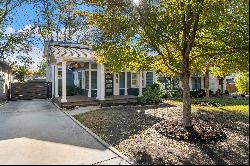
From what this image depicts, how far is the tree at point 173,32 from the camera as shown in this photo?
798cm

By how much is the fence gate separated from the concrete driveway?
50.5 feet

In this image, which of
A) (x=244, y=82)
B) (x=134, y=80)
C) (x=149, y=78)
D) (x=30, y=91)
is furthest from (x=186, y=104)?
(x=30, y=91)

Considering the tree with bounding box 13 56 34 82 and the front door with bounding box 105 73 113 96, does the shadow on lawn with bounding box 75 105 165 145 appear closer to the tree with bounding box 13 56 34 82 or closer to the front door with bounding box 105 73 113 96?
the front door with bounding box 105 73 113 96

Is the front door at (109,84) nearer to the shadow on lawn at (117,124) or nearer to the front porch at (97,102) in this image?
the front porch at (97,102)

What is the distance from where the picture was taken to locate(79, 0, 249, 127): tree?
7.98 m

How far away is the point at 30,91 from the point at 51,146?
20.8m

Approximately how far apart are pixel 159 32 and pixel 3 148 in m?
6.56

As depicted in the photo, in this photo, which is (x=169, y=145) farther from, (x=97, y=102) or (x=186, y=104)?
(x=97, y=102)

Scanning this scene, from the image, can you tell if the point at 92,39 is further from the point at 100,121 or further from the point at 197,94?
the point at 197,94

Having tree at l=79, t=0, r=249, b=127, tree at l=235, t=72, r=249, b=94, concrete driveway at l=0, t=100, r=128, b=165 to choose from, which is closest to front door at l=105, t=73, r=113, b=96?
concrete driveway at l=0, t=100, r=128, b=165

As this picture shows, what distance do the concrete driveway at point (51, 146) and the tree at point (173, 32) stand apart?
3.42 meters

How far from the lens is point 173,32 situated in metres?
8.97

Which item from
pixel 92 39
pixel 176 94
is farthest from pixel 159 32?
pixel 176 94

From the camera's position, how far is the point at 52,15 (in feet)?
142
